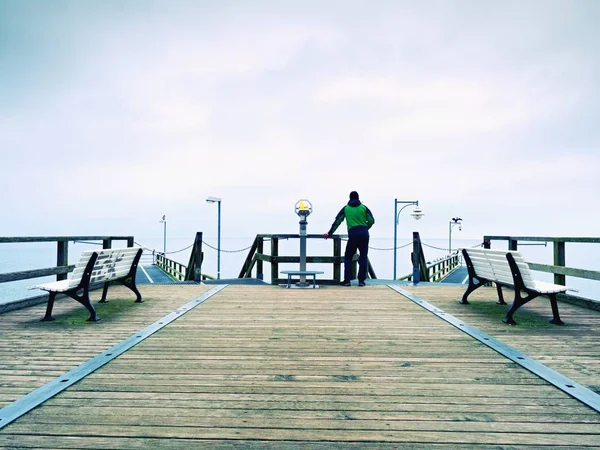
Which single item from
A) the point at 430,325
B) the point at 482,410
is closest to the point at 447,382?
the point at 482,410

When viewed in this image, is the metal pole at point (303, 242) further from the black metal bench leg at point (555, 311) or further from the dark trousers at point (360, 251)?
the black metal bench leg at point (555, 311)

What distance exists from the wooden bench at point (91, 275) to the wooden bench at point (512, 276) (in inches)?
215

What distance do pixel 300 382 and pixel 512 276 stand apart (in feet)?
11.9

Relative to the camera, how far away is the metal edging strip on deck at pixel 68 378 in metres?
2.26

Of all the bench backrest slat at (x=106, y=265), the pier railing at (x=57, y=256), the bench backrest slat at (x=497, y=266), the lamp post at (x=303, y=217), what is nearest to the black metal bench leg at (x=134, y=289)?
the bench backrest slat at (x=106, y=265)

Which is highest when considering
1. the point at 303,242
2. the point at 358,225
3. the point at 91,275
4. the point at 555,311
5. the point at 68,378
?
the point at 358,225

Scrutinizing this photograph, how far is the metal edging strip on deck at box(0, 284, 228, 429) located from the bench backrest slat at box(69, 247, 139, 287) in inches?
49.7

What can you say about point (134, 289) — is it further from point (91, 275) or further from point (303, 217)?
point (303, 217)

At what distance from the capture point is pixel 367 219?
830 cm

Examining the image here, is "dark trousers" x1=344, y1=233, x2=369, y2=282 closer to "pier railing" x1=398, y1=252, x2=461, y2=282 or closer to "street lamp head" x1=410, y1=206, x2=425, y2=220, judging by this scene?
"pier railing" x1=398, y1=252, x2=461, y2=282

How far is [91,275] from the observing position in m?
5.00

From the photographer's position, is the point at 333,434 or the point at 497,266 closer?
the point at 333,434

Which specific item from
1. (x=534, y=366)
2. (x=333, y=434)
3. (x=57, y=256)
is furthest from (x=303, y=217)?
(x=333, y=434)

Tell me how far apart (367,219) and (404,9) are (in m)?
7.50
